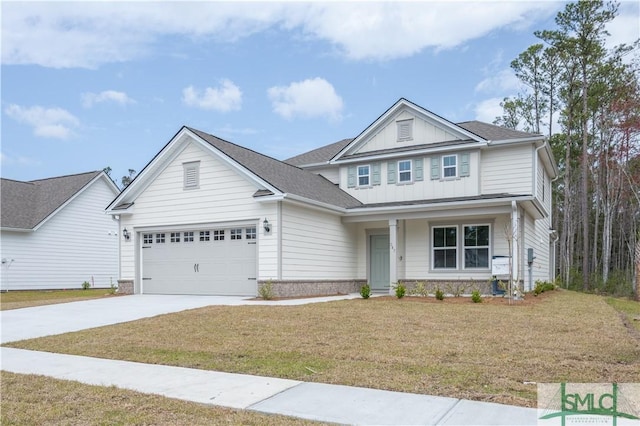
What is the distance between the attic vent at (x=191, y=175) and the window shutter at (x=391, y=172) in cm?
723

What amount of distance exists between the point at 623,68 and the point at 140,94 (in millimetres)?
25089

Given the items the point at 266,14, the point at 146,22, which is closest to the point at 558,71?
the point at 266,14

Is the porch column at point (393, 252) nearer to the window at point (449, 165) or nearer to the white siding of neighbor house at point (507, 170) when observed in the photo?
the window at point (449, 165)

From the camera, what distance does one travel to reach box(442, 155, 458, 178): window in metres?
18.6

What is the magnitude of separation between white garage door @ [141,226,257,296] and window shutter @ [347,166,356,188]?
569cm

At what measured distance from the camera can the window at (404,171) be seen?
19.4m

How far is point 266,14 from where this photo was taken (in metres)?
14.0

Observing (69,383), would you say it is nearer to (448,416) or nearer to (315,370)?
(315,370)

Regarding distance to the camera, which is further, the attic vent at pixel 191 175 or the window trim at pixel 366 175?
the window trim at pixel 366 175

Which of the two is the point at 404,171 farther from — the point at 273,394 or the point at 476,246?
the point at 273,394

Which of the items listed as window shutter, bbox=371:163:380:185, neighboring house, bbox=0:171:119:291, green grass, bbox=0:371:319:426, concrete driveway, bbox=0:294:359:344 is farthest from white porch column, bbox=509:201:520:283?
neighboring house, bbox=0:171:119:291

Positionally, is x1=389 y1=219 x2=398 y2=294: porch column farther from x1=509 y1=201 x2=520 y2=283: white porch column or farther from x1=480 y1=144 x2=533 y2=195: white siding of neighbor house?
x1=509 y1=201 x2=520 y2=283: white porch column

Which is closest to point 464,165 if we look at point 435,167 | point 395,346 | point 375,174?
point 435,167

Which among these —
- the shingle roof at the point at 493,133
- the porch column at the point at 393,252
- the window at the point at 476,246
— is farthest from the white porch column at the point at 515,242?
the porch column at the point at 393,252
